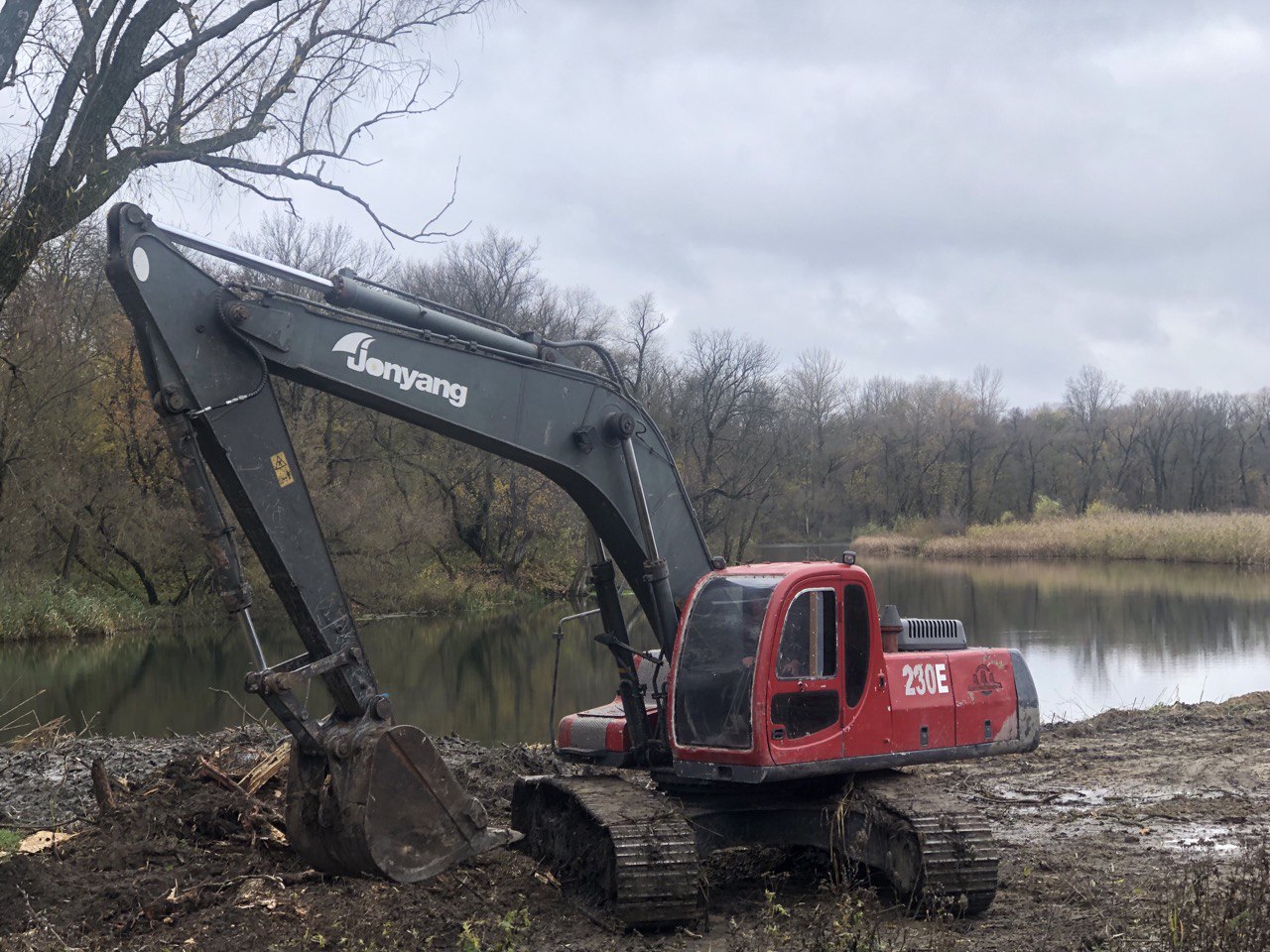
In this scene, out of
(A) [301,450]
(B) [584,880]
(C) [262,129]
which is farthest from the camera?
(A) [301,450]

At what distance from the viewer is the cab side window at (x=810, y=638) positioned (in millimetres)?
6353

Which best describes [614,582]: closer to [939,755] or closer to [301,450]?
[939,755]

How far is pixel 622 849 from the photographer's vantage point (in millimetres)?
5844

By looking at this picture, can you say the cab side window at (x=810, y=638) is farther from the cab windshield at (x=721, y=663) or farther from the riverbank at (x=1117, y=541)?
the riverbank at (x=1117, y=541)

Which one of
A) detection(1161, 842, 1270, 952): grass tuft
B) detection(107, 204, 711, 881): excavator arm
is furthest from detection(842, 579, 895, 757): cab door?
detection(1161, 842, 1270, 952): grass tuft

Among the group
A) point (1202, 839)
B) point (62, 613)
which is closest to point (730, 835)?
point (1202, 839)

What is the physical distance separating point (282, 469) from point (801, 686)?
287cm

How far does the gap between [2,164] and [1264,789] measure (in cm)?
1041

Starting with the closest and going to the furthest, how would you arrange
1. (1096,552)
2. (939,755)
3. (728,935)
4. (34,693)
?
(728,935) < (939,755) < (34,693) < (1096,552)

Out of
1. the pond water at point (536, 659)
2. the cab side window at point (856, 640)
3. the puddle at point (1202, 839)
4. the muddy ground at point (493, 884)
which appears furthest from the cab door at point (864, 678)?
the pond water at point (536, 659)

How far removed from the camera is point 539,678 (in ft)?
64.5

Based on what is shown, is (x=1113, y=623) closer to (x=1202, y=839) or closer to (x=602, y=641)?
(x=1202, y=839)

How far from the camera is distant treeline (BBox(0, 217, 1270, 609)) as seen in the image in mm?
24703

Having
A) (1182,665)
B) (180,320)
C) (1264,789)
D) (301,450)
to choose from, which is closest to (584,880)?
(180,320)
